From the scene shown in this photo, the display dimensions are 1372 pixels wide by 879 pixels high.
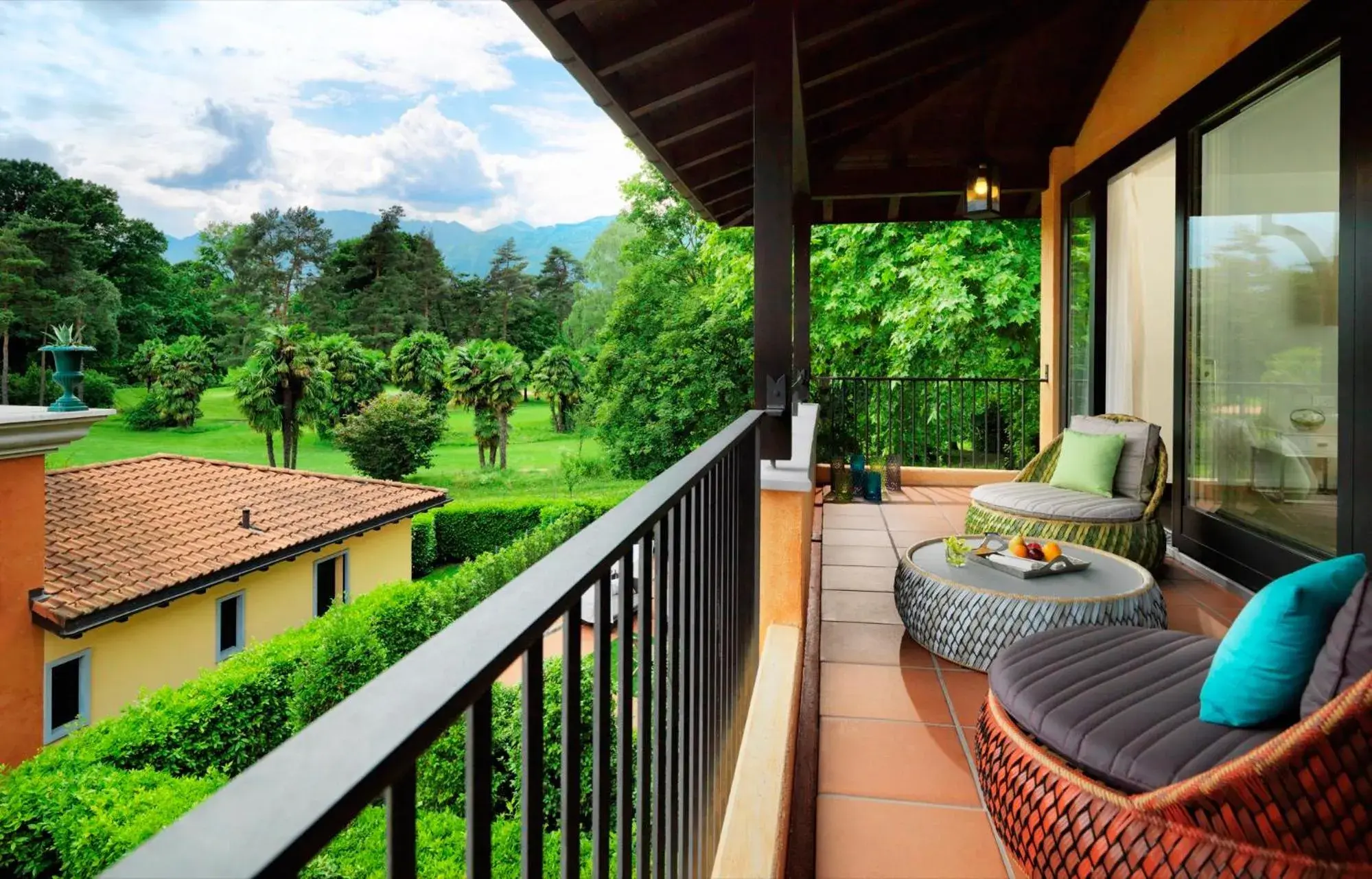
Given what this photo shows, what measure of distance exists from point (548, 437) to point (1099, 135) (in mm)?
33978

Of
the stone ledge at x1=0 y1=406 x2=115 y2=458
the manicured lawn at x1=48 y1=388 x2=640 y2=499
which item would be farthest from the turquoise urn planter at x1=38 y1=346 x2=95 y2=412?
the manicured lawn at x1=48 y1=388 x2=640 y2=499

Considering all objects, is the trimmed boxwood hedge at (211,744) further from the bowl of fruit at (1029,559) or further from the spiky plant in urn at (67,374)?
the spiky plant in urn at (67,374)

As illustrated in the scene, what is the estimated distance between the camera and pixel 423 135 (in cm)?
7512

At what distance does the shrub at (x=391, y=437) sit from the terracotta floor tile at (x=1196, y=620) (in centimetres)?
3065

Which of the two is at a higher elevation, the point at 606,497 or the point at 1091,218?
the point at 1091,218

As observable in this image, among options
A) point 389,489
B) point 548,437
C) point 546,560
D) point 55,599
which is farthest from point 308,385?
point 546,560

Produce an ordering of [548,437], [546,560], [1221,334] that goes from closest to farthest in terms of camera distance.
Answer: [546,560], [1221,334], [548,437]

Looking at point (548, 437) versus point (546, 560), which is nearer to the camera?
point (546, 560)

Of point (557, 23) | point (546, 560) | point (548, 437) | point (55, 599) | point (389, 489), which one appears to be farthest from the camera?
point (548, 437)

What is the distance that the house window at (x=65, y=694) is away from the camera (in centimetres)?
1482

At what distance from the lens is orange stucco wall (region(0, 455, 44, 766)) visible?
13523 mm

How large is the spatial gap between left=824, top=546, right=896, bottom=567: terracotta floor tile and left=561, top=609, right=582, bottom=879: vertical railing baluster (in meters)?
3.73

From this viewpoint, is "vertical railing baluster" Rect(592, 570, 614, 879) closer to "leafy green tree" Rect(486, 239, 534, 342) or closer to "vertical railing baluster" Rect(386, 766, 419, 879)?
"vertical railing baluster" Rect(386, 766, 419, 879)

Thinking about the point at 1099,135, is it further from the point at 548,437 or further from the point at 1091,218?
the point at 548,437
